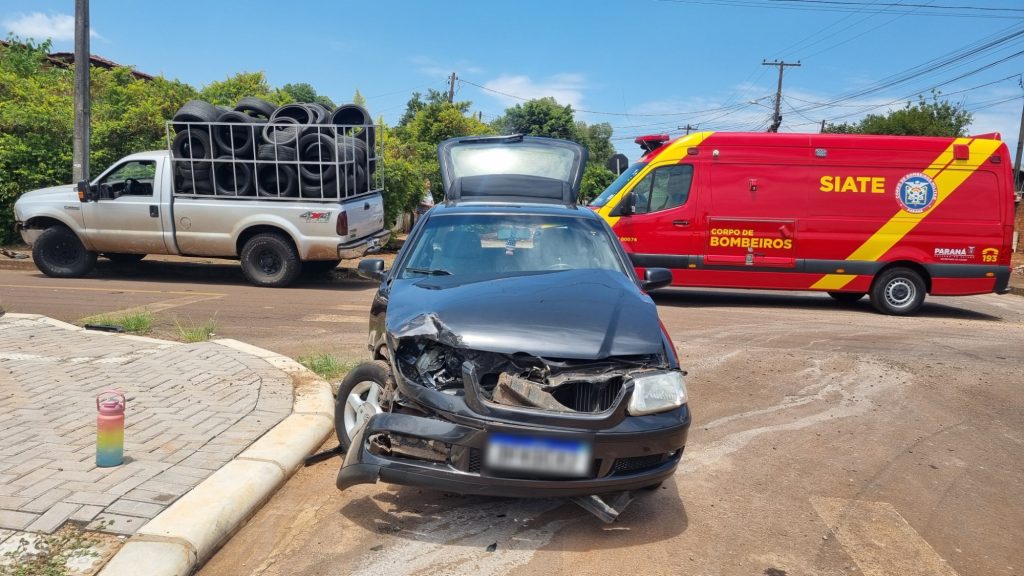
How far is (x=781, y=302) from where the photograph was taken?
13156 mm

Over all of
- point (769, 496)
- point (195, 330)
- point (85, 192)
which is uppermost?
point (85, 192)

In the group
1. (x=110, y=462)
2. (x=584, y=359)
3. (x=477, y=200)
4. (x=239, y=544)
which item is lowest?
(x=239, y=544)

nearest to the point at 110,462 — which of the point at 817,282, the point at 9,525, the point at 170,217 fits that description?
the point at 9,525

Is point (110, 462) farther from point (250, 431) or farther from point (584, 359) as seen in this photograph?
point (584, 359)

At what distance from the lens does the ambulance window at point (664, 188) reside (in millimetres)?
11891

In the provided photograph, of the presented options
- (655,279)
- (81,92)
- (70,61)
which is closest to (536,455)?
(655,279)

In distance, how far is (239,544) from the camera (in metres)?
3.51

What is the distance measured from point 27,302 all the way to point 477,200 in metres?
7.34

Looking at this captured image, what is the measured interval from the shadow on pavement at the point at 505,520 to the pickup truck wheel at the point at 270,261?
8.54 metres

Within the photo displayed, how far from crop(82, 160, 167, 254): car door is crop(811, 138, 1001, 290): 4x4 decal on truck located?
1069 cm

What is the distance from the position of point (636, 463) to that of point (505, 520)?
0.78 m

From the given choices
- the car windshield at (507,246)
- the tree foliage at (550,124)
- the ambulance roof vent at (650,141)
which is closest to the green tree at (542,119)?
the tree foliage at (550,124)

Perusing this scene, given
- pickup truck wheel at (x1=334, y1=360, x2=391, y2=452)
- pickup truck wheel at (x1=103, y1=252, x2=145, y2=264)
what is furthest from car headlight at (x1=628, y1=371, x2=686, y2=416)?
pickup truck wheel at (x1=103, y1=252, x2=145, y2=264)

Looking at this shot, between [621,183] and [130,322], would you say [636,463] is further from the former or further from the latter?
[621,183]
